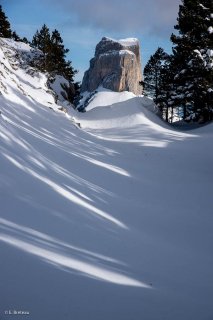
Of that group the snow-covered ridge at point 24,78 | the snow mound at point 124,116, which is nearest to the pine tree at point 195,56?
the snow mound at point 124,116

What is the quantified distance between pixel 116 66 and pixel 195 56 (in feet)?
137

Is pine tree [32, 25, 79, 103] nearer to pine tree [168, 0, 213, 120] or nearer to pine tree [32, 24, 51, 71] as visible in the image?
pine tree [32, 24, 51, 71]

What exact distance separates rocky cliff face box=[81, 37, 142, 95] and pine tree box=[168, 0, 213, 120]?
35582 mm

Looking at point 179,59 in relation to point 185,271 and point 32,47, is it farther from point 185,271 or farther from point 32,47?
point 185,271

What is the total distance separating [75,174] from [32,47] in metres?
23.9

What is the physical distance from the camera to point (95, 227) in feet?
23.9

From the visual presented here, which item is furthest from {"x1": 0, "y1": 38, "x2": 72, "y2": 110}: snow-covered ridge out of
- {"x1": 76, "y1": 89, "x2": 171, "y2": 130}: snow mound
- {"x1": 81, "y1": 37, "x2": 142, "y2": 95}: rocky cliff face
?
{"x1": 81, "y1": 37, "x2": 142, "y2": 95}: rocky cliff face

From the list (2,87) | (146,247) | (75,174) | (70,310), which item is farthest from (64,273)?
(2,87)

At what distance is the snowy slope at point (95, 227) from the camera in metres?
4.66

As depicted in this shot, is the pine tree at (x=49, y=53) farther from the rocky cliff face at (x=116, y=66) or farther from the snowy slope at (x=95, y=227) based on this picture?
Result: the rocky cliff face at (x=116, y=66)

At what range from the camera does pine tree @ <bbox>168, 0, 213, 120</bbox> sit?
24969 mm

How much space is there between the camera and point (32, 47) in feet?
99.5

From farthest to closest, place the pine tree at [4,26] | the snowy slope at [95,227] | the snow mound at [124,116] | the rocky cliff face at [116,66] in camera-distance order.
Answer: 1. the rocky cliff face at [116,66]
2. the pine tree at [4,26]
3. the snow mound at [124,116]
4. the snowy slope at [95,227]

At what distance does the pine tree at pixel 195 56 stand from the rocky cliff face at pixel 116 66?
1401 inches
